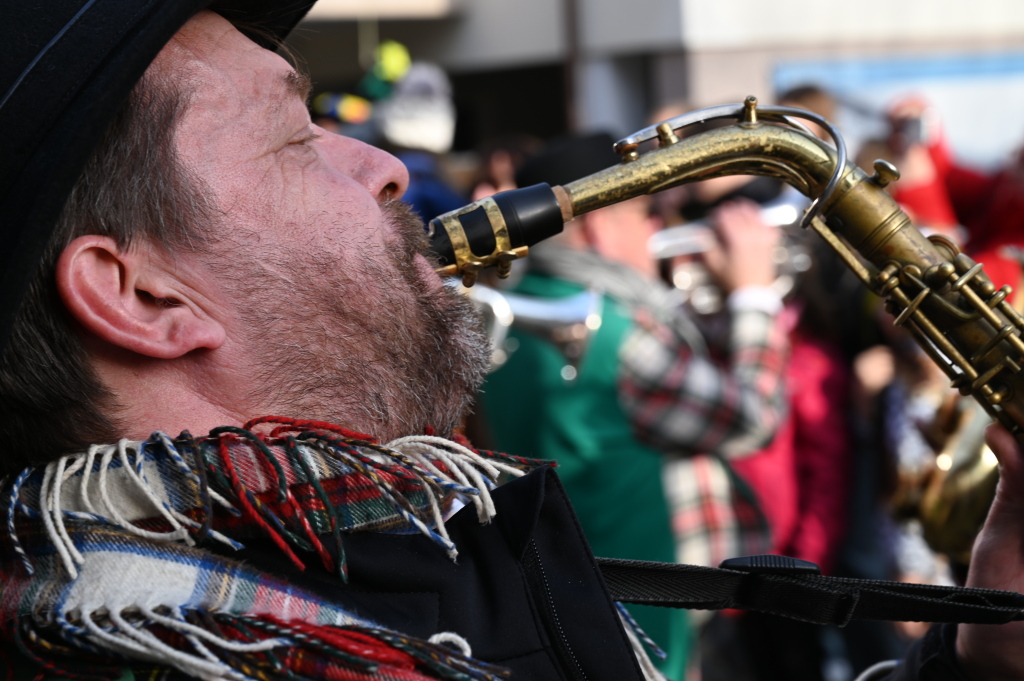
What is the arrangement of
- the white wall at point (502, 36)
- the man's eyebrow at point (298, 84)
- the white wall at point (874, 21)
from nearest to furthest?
1. the man's eyebrow at point (298, 84)
2. the white wall at point (874, 21)
3. the white wall at point (502, 36)

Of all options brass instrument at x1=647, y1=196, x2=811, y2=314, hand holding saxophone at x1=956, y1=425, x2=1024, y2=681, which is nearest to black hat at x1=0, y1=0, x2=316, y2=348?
hand holding saxophone at x1=956, y1=425, x2=1024, y2=681

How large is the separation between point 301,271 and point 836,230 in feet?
2.80

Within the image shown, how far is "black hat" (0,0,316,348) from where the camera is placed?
1099 mm

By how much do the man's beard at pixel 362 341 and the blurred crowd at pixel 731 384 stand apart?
1.40 metres

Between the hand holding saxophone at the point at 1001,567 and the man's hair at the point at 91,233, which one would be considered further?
the hand holding saxophone at the point at 1001,567

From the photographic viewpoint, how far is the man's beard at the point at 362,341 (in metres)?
1.38

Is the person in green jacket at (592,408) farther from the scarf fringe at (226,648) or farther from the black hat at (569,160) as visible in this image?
the scarf fringe at (226,648)

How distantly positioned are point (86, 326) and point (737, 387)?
2.43 meters

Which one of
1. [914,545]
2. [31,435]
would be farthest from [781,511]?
[31,435]

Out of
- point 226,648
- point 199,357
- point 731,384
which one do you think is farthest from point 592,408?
point 226,648

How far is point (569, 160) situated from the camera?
344 centimetres

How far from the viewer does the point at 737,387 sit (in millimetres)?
3354

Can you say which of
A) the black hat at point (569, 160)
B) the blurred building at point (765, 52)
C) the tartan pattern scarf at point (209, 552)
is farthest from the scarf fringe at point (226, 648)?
the blurred building at point (765, 52)

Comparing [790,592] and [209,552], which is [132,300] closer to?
[209,552]
